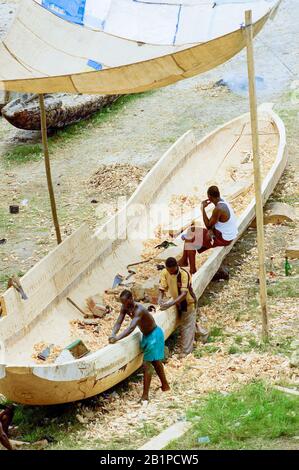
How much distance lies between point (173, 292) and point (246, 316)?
1.14m

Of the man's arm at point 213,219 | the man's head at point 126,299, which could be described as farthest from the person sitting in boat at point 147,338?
the man's arm at point 213,219

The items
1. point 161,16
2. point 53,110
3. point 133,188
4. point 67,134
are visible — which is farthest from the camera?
point 67,134

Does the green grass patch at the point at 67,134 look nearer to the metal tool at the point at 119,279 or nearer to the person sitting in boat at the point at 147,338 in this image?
the metal tool at the point at 119,279

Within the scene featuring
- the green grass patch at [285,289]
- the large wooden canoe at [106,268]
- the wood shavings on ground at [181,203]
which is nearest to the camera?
the large wooden canoe at [106,268]

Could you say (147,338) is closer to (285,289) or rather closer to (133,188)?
(285,289)

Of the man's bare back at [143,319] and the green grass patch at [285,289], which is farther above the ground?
the man's bare back at [143,319]

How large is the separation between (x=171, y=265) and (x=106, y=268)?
1.94 metres

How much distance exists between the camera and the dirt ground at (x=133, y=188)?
32.4ft

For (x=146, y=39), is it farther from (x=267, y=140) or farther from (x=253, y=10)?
(x=267, y=140)

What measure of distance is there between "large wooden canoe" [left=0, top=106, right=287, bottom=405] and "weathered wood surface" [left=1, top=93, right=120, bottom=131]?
355 centimetres

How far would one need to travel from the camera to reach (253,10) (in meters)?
11.5

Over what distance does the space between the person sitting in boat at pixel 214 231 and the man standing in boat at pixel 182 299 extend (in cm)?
121

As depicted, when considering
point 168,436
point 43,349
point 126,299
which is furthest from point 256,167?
point 168,436

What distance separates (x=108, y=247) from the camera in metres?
12.7
